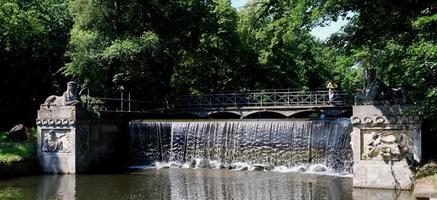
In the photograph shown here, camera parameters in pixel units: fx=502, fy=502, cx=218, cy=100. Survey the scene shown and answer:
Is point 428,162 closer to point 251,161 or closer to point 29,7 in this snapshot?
point 251,161

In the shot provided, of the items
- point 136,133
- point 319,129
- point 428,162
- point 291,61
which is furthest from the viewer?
point 291,61

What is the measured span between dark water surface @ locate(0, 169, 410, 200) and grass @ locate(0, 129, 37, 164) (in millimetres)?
1093

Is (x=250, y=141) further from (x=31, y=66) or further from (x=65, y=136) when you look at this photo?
(x=31, y=66)

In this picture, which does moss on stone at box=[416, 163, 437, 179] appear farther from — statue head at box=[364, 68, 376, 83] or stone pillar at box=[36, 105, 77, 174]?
stone pillar at box=[36, 105, 77, 174]

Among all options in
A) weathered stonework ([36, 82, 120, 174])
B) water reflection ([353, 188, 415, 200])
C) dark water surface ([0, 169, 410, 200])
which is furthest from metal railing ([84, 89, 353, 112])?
water reflection ([353, 188, 415, 200])

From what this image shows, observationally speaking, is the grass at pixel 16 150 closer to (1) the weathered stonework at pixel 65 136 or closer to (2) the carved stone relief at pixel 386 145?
(1) the weathered stonework at pixel 65 136

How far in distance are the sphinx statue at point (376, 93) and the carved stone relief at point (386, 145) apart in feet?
2.78

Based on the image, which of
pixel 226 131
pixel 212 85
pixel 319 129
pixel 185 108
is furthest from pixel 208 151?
pixel 212 85

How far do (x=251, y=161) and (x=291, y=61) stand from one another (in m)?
17.1

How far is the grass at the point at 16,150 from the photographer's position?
17.0 meters

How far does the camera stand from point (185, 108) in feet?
85.1

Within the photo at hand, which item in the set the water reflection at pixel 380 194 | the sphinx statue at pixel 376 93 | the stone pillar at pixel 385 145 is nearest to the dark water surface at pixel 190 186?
the water reflection at pixel 380 194

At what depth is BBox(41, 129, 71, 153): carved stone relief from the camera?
1803 cm

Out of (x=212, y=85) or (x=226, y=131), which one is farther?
(x=212, y=85)
